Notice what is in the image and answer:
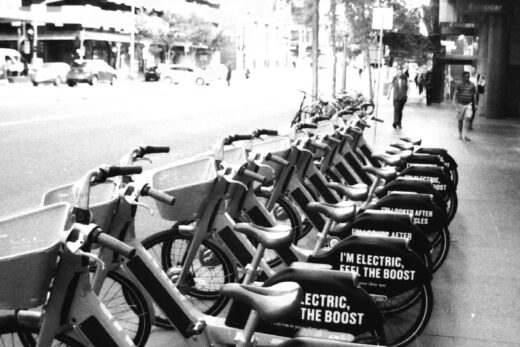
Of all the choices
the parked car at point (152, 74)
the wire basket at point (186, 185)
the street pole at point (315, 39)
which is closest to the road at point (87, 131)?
the street pole at point (315, 39)

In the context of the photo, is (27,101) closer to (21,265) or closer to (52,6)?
(21,265)

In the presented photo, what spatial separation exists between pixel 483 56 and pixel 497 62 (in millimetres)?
2536

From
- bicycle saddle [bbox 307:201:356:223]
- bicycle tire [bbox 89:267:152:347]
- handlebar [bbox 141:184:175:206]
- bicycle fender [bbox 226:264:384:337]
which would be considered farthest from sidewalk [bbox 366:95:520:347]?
handlebar [bbox 141:184:175:206]

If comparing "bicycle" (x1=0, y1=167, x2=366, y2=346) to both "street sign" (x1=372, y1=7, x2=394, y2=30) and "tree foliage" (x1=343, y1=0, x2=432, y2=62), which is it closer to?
"street sign" (x1=372, y1=7, x2=394, y2=30)

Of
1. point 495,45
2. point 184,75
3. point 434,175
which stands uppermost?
point 495,45

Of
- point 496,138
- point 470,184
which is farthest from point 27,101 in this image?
point 470,184

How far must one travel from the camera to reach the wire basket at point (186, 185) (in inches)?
178

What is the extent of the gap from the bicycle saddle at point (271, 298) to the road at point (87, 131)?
21.6 ft

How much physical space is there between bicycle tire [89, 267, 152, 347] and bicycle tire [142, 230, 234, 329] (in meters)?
0.51

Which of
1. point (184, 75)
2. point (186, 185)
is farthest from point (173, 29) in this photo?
point (186, 185)

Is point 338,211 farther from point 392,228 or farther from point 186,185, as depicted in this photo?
point 186,185

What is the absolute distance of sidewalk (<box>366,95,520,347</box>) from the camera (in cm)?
520

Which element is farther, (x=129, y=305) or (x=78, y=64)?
(x=78, y=64)

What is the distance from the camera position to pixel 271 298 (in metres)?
2.80
